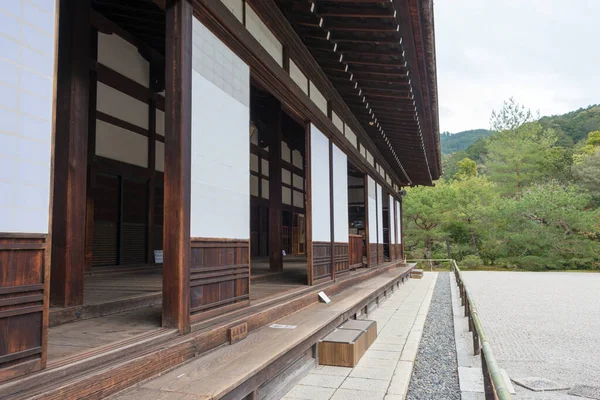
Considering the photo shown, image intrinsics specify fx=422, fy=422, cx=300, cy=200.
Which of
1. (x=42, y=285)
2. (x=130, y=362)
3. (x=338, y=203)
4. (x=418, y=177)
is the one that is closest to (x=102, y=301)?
(x=130, y=362)

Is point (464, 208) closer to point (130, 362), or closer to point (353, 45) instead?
point (353, 45)

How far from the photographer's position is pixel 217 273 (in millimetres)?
3084

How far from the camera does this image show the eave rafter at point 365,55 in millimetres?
4352

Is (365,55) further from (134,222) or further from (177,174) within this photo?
(134,222)

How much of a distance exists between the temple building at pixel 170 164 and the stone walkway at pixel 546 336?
80.2 inches

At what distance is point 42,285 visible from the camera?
176cm

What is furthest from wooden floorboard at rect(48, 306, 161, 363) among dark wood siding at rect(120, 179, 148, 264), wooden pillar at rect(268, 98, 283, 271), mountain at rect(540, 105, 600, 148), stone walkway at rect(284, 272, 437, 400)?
mountain at rect(540, 105, 600, 148)

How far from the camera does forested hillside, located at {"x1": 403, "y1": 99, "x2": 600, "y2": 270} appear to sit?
23.4 m

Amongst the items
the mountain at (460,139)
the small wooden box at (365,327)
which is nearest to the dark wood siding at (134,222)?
the small wooden box at (365,327)

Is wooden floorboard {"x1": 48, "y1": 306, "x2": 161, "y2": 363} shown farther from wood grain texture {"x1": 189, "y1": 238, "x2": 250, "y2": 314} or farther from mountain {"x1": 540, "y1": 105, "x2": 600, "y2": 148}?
mountain {"x1": 540, "y1": 105, "x2": 600, "y2": 148}

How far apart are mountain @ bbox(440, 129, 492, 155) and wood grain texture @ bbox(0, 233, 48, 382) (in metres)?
95.8

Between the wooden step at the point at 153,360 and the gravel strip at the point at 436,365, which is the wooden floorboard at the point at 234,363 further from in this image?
the gravel strip at the point at 436,365

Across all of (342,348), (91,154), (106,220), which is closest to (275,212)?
(106,220)

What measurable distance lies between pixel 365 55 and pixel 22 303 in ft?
15.3
